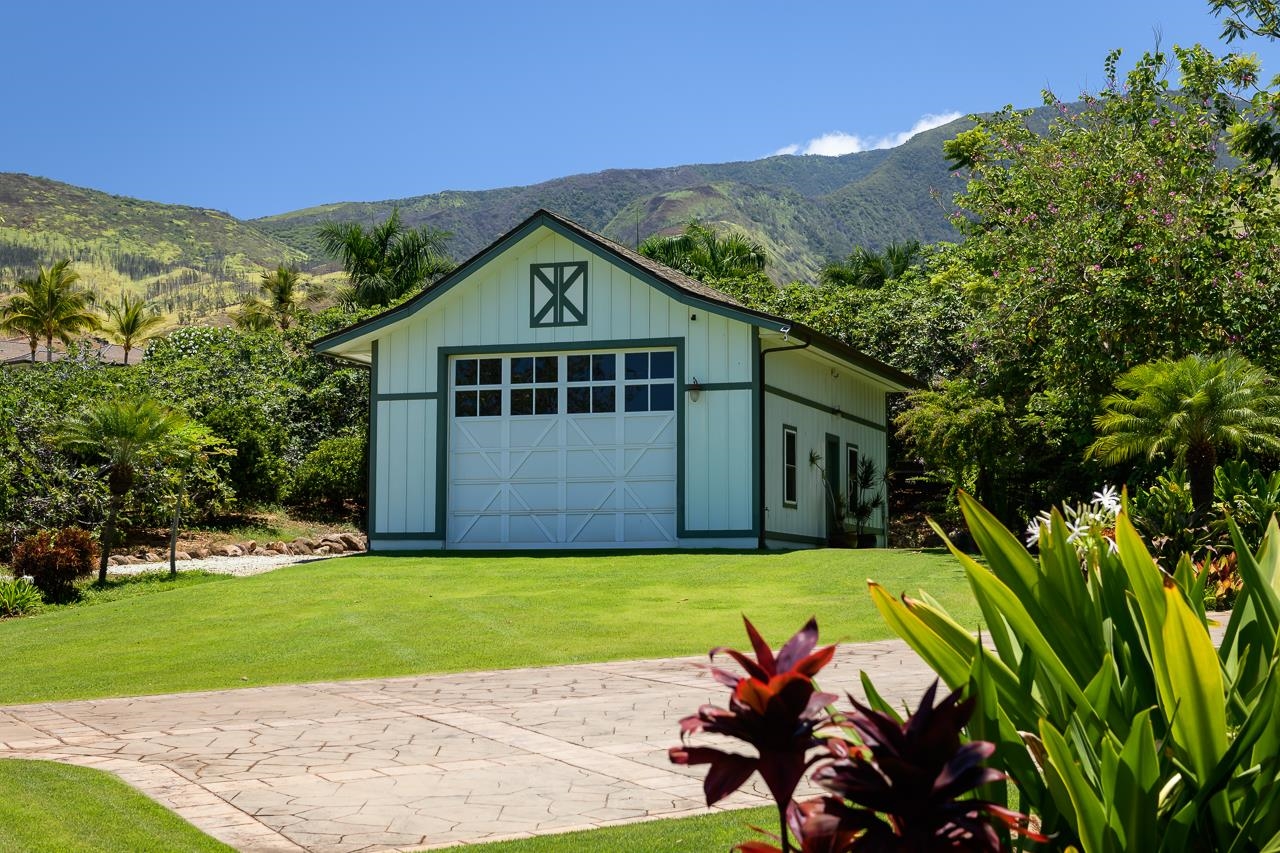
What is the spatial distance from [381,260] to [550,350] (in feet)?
71.4

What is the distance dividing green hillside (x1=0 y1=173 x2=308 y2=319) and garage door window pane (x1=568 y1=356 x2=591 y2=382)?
9989 cm

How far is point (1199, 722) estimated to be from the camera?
2.53 m

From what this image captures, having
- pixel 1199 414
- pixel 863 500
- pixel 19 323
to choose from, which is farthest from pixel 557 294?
pixel 19 323

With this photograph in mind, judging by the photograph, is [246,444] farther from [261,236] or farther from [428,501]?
[261,236]

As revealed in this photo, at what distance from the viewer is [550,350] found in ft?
70.8

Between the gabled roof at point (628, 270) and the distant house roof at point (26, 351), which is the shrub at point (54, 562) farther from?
the distant house roof at point (26, 351)

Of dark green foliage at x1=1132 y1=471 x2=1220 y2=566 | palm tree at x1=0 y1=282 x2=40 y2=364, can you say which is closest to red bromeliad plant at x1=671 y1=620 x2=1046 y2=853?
dark green foliage at x1=1132 y1=471 x2=1220 y2=566

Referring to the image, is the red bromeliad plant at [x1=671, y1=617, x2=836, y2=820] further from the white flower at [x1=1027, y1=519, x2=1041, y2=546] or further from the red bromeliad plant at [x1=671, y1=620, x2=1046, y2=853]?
the white flower at [x1=1027, y1=519, x2=1041, y2=546]

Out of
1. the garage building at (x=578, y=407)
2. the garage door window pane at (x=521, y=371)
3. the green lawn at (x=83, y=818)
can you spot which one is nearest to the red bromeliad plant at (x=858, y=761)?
the green lawn at (x=83, y=818)

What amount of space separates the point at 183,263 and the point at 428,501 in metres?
128

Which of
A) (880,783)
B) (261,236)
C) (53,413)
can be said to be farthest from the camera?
(261,236)

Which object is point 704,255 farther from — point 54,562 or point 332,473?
point 54,562

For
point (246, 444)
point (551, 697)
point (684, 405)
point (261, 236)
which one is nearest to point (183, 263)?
point (261, 236)

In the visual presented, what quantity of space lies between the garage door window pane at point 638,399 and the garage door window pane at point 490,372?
237 centimetres
